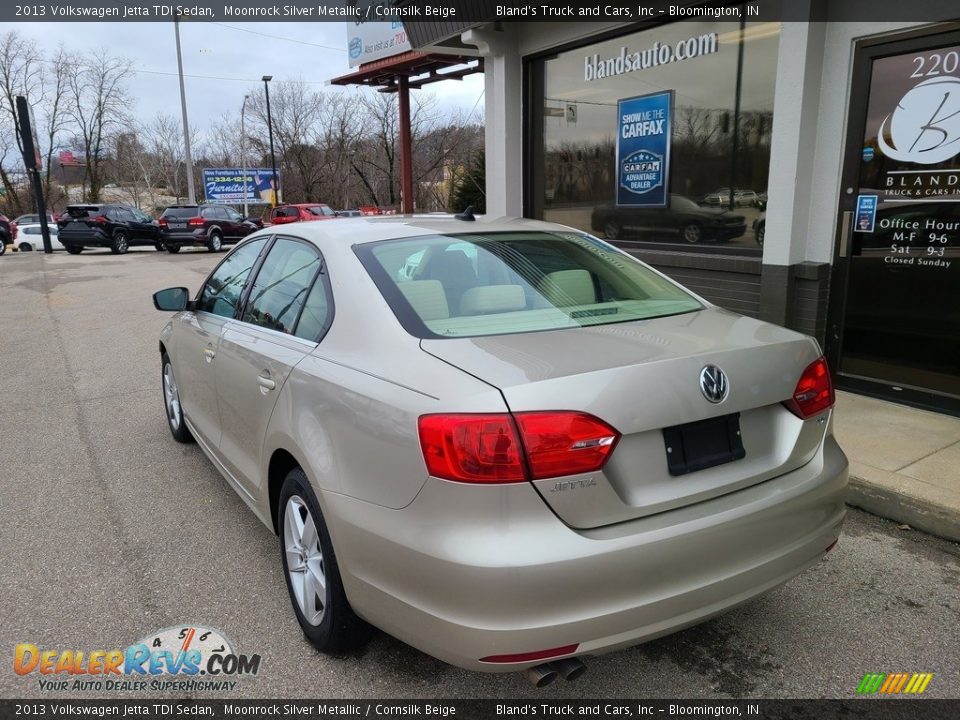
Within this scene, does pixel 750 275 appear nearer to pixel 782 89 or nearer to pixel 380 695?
pixel 782 89

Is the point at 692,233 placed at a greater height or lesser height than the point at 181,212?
greater

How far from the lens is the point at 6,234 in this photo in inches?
1130

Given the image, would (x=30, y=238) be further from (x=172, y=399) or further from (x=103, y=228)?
(x=172, y=399)

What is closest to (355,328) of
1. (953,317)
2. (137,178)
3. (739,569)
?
(739,569)

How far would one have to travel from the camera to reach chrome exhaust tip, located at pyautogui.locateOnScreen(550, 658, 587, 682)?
6.78ft

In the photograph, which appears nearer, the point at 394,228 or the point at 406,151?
the point at 394,228

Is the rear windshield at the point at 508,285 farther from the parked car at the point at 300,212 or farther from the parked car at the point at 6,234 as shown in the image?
the parked car at the point at 6,234

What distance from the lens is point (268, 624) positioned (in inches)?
118

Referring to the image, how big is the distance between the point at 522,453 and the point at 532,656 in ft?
1.90

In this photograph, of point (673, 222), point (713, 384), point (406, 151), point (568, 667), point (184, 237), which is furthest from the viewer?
point (184, 237)

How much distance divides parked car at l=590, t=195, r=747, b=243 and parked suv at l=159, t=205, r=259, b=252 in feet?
66.3

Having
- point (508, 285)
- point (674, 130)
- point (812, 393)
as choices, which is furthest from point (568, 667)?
point (674, 130)

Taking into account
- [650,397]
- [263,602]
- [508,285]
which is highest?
[508,285]

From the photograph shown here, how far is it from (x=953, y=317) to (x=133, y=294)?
1405 cm
